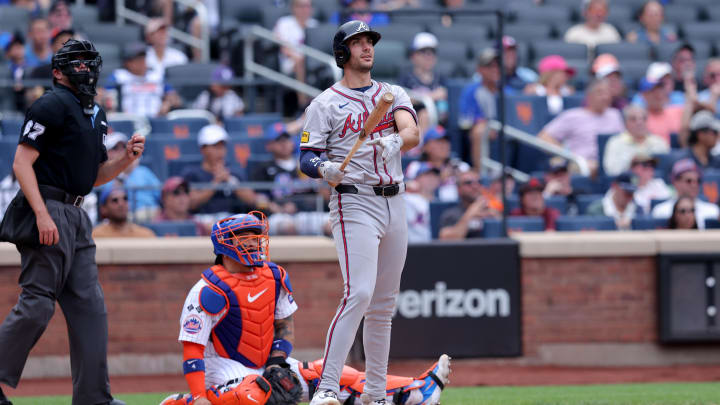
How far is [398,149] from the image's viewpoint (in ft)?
16.4

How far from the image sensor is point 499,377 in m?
8.18

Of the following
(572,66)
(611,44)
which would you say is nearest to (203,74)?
(572,66)

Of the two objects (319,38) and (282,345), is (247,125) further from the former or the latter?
(282,345)

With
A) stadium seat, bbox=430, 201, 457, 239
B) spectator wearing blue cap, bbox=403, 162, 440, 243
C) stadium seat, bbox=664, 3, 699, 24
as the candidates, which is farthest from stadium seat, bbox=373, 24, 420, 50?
stadium seat, bbox=664, 3, 699, 24

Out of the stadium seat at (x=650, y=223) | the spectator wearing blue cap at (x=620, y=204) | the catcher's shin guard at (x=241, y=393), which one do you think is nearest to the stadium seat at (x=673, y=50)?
the spectator wearing blue cap at (x=620, y=204)

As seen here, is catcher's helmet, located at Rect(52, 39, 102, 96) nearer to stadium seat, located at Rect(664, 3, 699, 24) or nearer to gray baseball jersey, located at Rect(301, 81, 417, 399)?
gray baseball jersey, located at Rect(301, 81, 417, 399)

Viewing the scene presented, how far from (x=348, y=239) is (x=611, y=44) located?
8.93 meters

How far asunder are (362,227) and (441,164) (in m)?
4.91

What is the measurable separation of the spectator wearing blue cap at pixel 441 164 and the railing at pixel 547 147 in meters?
0.70

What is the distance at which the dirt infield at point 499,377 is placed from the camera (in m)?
7.83

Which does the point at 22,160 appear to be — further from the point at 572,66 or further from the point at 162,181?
the point at 572,66

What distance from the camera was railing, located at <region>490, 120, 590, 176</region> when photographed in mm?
10594

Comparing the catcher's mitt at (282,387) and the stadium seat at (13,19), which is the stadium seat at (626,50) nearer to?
the stadium seat at (13,19)

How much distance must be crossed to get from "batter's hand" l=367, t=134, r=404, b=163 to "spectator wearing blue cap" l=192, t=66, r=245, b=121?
6.51 metres
